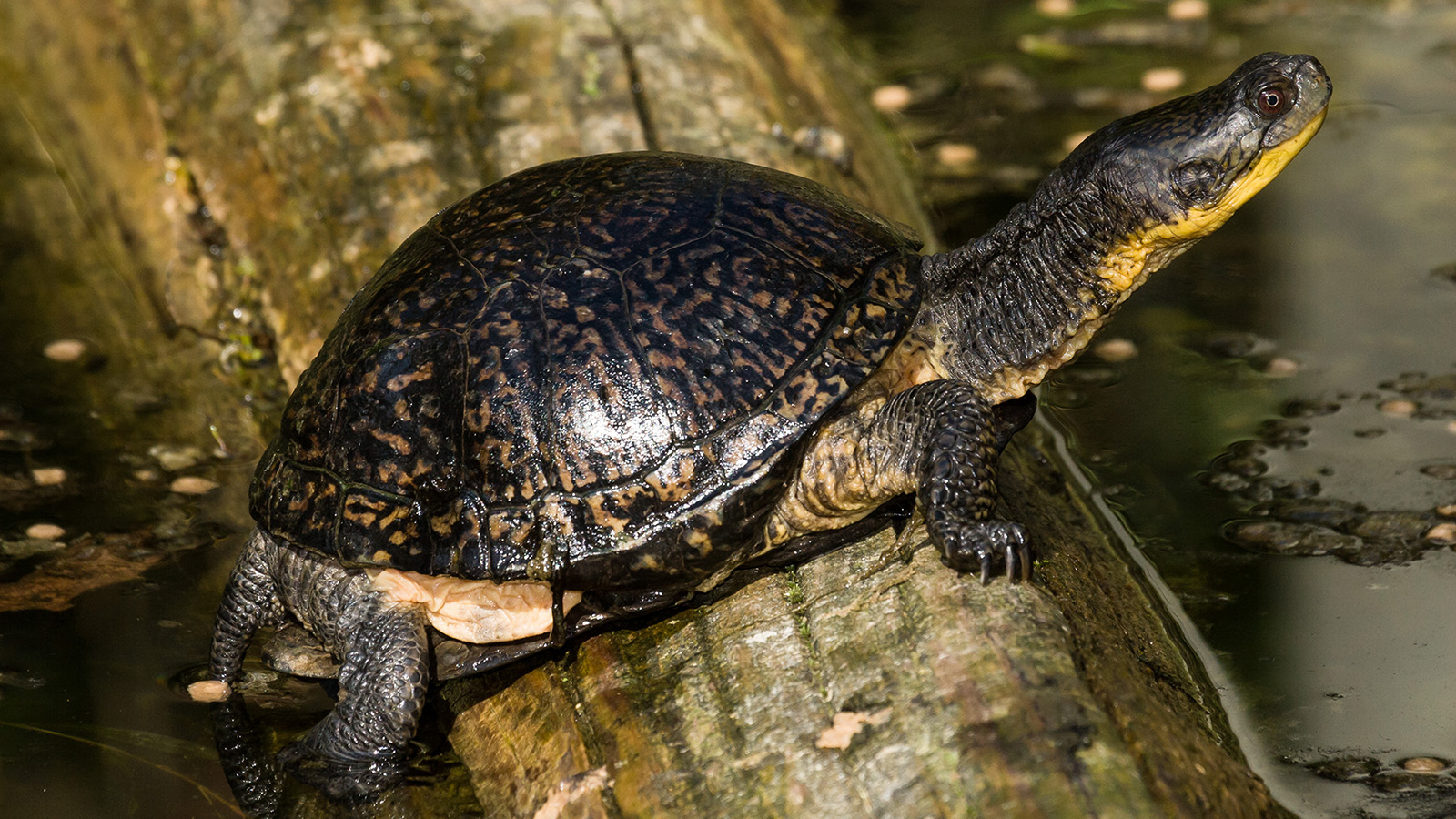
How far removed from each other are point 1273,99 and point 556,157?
2759 mm

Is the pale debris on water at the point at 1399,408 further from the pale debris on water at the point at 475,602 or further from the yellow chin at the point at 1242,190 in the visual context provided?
the pale debris on water at the point at 475,602

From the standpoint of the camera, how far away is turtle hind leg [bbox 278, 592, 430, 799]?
3316 millimetres

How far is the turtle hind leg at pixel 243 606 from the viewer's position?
12.1 feet

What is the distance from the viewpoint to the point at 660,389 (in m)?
3.24

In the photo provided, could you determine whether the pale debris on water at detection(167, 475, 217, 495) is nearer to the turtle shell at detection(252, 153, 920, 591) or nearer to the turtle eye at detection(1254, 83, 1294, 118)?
the turtle shell at detection(252, 153, 920, 591)

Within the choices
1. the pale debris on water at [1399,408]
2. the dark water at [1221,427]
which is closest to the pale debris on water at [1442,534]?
the dark water at [1221,427]

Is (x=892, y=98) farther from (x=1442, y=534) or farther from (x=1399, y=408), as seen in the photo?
(x=1442, y=534)

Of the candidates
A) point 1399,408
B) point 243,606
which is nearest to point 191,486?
point 243,606

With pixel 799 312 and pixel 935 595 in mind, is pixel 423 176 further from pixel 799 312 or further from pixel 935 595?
pixel 935 595

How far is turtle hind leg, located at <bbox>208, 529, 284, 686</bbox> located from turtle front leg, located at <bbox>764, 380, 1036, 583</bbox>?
1616mm

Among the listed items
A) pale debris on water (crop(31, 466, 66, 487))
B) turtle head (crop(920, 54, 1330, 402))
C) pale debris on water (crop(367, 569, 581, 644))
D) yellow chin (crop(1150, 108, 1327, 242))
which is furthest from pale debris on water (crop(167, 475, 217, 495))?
yellow chin (crop(1150, 108, 1327, 242))

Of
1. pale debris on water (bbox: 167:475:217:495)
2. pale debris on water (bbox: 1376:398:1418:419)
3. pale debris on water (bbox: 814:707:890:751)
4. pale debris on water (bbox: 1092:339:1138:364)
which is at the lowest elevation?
pale debris on water (bbox: 1376:398:1418:419)

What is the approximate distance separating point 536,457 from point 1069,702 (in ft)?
4.99

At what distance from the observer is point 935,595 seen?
301 cm
